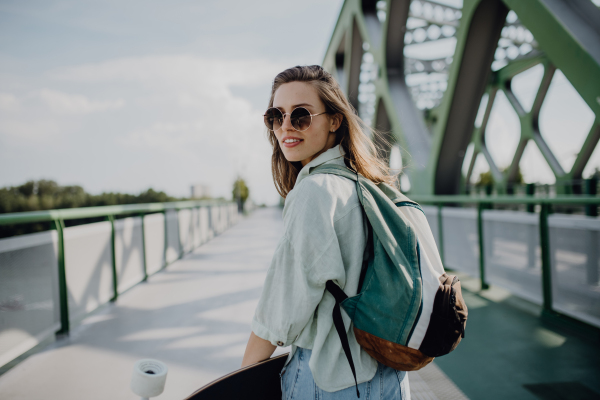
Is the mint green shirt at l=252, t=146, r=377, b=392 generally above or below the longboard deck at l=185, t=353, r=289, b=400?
above

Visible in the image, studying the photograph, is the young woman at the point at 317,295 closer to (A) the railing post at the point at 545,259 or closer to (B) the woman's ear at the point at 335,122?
(B) the woman's ear at the point at 335,122

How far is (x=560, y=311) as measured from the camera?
11.2ft

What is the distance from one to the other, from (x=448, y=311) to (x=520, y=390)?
2021mm

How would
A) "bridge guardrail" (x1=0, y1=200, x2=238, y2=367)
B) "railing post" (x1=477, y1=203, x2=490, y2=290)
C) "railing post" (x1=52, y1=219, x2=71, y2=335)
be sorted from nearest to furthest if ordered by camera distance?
1. "bridge guardrail" (x1=0, y1=200, x2=238, y2=367)
2. "railing post" (x1=52, y1=219, x2=71, y2=335)
3. "railing post" (x1=477, y1=203, x2=490, y2=290)

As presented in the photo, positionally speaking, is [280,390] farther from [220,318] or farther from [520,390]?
[220,318]

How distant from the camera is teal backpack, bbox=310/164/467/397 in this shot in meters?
0.85

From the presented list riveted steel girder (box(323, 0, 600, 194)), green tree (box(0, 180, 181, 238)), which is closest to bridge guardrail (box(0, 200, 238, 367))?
riveted steel girder (box(323, 0, 600, 194))

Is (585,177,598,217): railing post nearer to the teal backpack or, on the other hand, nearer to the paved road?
the paved road

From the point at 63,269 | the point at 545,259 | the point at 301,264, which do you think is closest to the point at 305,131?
the point at 301,264

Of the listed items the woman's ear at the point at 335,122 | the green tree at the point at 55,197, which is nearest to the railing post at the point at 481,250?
the woman's ear at the point at 335,122

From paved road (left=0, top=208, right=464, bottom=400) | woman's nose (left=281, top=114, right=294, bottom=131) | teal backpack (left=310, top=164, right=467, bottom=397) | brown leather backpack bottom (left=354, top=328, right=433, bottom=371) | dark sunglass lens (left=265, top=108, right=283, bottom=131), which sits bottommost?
paved road (left=0, top=208, right=464, bottom=400)

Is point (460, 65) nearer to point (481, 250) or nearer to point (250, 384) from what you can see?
point (481, 250)

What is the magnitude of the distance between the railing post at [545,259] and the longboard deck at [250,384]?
11.4 ft

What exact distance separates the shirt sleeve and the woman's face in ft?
1.04
